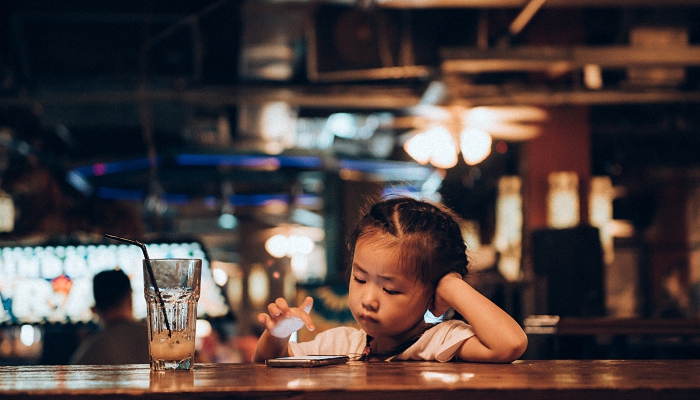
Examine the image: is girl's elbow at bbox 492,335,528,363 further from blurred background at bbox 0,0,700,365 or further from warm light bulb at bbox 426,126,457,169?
warm light bulb at bbox 426,126,457,169

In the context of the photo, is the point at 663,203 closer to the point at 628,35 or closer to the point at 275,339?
the point at 628,35

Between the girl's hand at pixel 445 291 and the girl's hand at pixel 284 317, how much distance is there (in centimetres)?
30

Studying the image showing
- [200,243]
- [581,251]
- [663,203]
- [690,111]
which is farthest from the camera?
[663,203]

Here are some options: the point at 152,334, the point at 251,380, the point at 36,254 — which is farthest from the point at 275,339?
the point at 36,254

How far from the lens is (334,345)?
1.83 meters

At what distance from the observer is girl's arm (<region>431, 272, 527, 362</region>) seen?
1470 millimetres

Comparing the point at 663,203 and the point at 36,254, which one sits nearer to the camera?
the point at 36,254

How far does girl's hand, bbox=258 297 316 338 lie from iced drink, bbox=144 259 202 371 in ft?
0.57

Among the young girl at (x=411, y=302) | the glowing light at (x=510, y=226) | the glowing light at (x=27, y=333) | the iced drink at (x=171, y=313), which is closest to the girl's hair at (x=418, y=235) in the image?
the young girl at (x=411, y=302)

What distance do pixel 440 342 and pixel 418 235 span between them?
0.24 meters

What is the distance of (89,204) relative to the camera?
532 centimetres

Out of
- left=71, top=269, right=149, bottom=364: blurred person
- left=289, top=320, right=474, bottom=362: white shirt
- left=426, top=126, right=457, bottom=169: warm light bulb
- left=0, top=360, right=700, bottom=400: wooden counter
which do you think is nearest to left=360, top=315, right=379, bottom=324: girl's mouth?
left=289, top=320, right=474, bottom=362: white shirt

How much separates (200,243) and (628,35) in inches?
143

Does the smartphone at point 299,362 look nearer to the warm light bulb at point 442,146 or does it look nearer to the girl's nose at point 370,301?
the girl's nose at point 370,301
